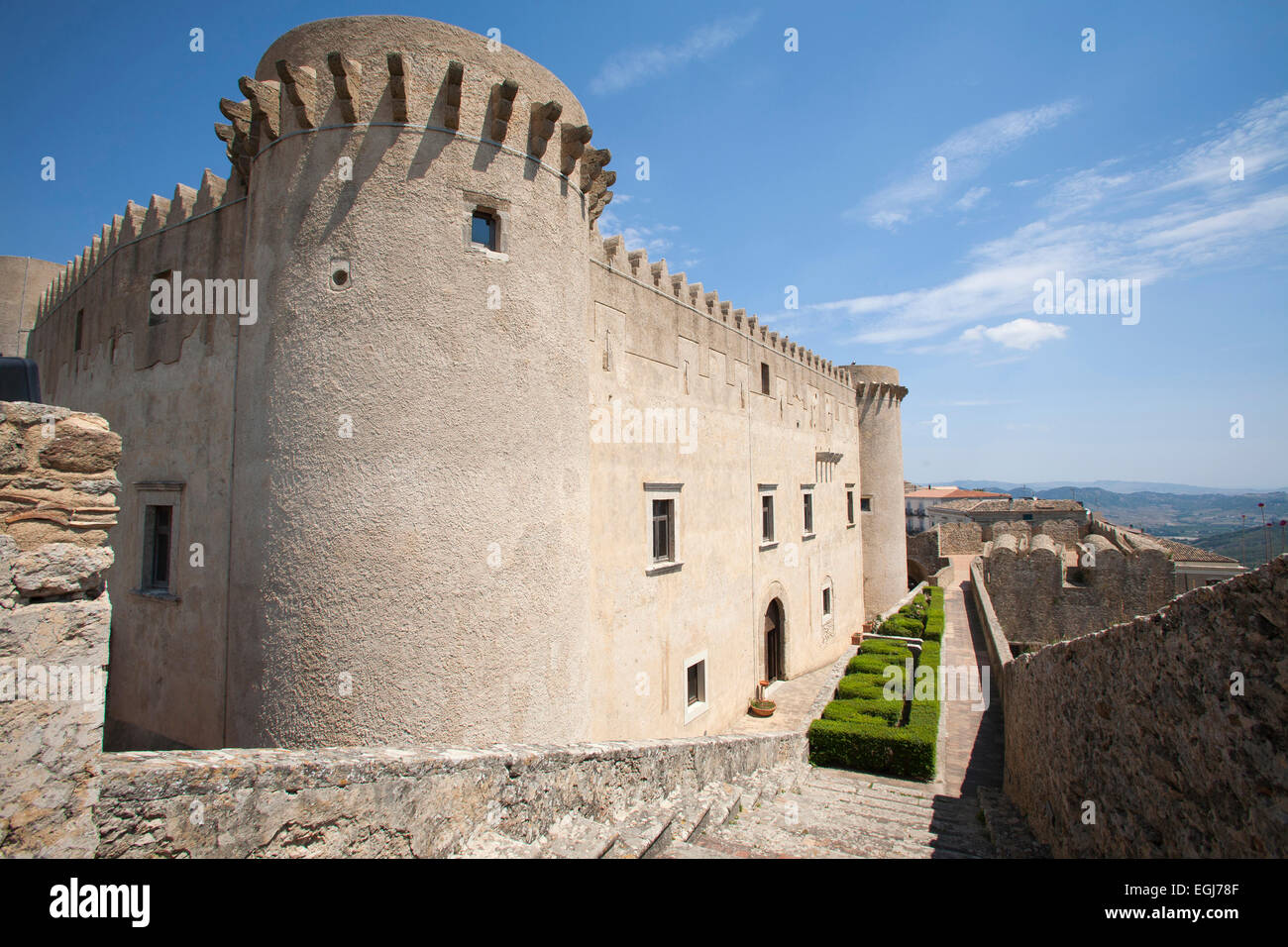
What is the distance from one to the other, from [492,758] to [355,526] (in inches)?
117

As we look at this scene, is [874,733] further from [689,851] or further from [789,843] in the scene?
[689,851]

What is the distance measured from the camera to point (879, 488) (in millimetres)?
26891

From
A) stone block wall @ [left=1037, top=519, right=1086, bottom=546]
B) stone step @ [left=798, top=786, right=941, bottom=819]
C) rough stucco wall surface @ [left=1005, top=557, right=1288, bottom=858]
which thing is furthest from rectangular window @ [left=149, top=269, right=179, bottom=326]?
stone block wall @ [left=1037, top=519, right=1086, bottom=546]

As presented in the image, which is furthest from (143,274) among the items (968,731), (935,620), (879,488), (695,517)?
(879,488)

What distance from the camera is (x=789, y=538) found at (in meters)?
18.0

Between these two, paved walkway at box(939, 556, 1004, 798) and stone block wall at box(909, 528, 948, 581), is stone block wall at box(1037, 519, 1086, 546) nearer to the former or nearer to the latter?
stone block wall at box(909, 528, 948, 581)

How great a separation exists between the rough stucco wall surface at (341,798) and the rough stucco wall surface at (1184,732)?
140 inches

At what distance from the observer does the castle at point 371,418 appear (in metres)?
6.35

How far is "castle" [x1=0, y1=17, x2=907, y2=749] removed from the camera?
250 inches

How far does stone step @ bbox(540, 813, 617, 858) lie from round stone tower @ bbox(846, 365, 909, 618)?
76.2 feet

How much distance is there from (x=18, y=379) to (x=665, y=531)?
8.96 metres

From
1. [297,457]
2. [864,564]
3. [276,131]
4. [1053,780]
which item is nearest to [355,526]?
[297,457]

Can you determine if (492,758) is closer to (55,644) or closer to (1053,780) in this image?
(55,644)
